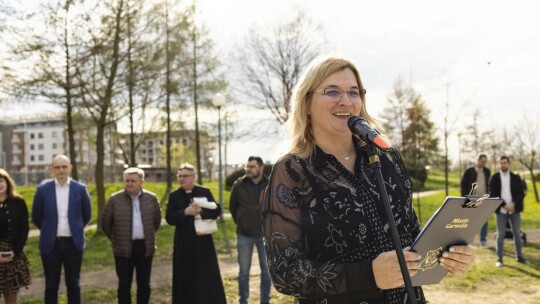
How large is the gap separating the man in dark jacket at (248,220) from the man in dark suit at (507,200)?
5188 mm

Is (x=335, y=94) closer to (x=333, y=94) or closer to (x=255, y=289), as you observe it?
(x=333, y=94)

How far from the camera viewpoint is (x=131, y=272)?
24.0ft

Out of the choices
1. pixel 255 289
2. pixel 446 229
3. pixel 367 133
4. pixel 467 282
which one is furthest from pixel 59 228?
pixel 467 282

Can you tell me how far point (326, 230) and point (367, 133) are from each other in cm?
44

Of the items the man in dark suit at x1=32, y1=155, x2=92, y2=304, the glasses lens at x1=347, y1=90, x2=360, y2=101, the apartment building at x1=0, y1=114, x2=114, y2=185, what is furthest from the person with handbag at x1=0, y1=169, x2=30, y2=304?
the apartment building at x1=0, y1=114, x2=114, y2=185

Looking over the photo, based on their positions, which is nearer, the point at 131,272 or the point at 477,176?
the point at 131,272

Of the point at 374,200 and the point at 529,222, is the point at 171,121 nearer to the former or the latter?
the point at 529,222

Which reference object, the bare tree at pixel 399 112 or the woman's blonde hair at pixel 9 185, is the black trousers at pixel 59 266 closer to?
the woman's blonde hair at pixel 9 185

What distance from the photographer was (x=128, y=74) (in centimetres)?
1531

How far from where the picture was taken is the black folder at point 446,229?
1950mm

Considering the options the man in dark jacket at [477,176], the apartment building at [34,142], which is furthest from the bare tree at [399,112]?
the apartment building at [34,142]

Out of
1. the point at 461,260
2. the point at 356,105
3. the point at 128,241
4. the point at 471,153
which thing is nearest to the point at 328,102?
the point at 356,105

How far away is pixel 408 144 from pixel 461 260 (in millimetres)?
34679

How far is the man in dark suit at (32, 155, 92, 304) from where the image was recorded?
22.5 ft
